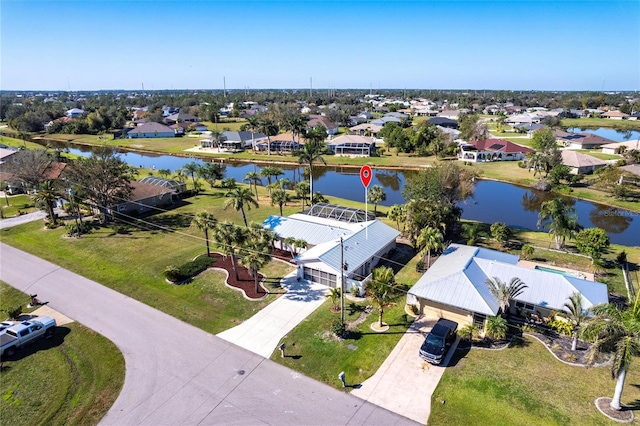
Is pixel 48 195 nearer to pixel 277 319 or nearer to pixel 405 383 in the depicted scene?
pixel 277 319

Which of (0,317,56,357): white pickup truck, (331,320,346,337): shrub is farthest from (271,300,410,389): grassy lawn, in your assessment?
(0,317,56,357): white pickup truck

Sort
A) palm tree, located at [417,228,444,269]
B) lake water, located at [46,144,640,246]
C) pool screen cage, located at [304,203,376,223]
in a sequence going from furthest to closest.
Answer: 1. lake water, located at [46,144,640,246]
2. pool screen cage, located at [304,203,376,223]
3. palm tree, located at [417,228,444,269]

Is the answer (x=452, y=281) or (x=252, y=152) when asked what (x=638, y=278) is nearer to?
(x=452, y=281)

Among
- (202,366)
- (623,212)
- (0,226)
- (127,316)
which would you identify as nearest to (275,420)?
(202,366)

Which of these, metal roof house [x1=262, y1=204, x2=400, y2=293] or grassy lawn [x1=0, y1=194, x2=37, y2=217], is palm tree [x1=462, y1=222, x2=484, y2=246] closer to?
metal roof house [x1=262, y1=204, x2=400, y2=293]

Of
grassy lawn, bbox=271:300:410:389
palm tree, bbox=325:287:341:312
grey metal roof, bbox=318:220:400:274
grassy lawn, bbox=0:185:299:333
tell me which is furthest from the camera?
grey metal roof, bbox=318:220:400:274

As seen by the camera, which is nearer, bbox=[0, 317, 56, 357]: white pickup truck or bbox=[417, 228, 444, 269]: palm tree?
bbox=[0, 317, 56, 357]: white pickup truck
